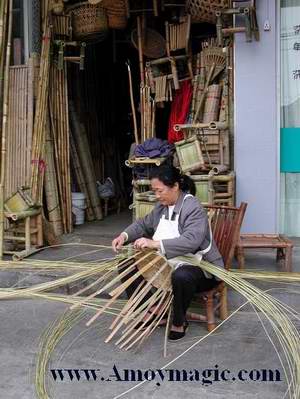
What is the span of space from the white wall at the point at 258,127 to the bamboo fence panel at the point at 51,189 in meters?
2.00

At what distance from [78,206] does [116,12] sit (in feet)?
7.35

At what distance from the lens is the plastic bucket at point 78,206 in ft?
23.5

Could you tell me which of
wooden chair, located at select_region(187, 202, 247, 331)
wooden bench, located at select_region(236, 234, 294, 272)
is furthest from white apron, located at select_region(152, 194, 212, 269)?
wooden bench, located at select_region(236, 234, 294, 272)

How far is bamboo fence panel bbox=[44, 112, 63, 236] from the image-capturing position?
253 inches

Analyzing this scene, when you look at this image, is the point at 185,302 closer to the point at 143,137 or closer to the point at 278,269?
the point at 278,269

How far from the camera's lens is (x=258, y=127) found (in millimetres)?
5633

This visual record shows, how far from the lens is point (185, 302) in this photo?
Answer: 3.85 m

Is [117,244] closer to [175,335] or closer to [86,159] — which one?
[175,335]

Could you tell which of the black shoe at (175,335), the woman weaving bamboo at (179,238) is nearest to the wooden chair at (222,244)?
the woman weaving bamboo at (179,238)

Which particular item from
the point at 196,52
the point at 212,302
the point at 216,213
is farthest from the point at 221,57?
the point at 212,302

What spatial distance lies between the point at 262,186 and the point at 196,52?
78.4 inches

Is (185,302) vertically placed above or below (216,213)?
below

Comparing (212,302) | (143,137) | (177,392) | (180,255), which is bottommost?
(177,392)

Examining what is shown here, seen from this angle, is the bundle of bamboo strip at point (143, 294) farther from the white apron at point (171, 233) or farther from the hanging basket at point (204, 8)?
the hanging basket at point (204, 8)
